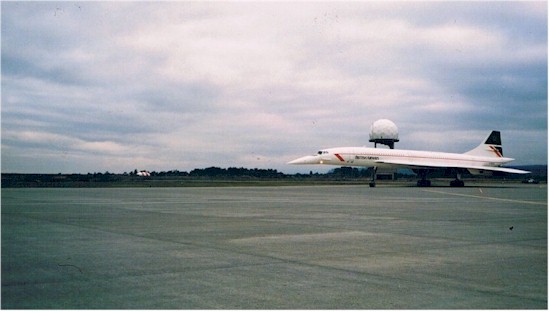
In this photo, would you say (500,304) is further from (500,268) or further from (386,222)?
(386,222)

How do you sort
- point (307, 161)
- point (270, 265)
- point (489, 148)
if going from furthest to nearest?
point (489, 148)
point (307, 161)
point (270, 265)

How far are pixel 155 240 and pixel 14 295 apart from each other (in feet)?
17.2

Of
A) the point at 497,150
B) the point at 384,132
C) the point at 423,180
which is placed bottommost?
the point at 423,180

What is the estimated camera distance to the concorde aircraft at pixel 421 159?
5819 cm

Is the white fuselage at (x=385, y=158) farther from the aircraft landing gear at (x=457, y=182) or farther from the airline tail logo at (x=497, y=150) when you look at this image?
the airline tail logo at (x=497, y=150)

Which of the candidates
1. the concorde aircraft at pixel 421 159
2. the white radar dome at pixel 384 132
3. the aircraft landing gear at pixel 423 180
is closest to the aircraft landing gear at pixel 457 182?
the concorde aircraft at pixel 421 159

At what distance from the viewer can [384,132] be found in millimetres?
85438

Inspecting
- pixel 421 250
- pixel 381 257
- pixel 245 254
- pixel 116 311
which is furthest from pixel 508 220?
pixel 116 311

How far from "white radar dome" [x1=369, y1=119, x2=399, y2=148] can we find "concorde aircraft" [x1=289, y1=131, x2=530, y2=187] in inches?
555

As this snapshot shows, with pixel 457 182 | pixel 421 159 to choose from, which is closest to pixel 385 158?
pixel 421 159

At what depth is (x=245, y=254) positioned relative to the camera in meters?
9.67

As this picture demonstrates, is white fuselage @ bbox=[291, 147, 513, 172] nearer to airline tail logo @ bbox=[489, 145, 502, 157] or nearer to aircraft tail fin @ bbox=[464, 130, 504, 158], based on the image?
aircraft tail fin @ bbox=[464, 130, 504, 158]

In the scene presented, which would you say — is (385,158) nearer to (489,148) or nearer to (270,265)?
(489,148)

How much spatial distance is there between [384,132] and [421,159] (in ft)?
70.2
